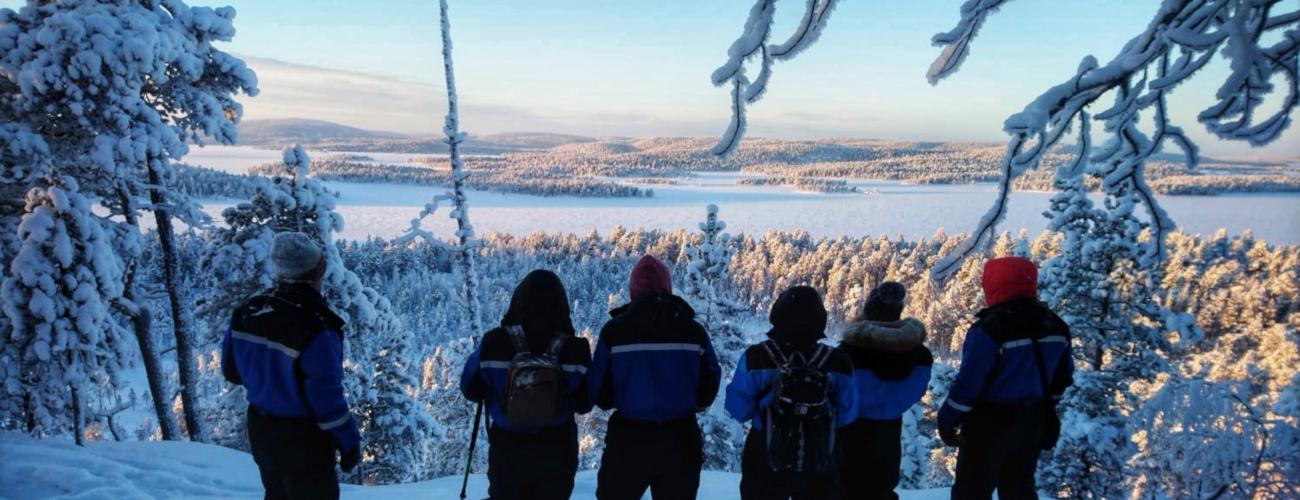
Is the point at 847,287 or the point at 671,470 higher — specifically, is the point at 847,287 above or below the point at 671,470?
below

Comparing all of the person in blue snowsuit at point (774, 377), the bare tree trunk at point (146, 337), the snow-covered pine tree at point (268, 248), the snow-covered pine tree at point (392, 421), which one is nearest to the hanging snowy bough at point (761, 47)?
the person in blue snowsuit at point (774, 377)

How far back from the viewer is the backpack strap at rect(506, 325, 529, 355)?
3.43m

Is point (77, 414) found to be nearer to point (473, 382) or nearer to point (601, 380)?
point (473, 382)

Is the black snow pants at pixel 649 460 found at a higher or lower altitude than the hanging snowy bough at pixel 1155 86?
lower

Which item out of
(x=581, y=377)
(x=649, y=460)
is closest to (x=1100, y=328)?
(x=649, y=460)

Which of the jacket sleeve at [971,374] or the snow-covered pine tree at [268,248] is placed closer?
the jacket sleeve at [971,374]

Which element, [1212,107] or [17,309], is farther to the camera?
[17,309]

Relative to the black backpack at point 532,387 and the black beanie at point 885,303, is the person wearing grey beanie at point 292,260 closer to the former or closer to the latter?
the black backpack at point 532,387

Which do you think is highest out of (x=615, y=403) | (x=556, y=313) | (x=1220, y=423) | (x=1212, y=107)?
(x=1212, y=107)

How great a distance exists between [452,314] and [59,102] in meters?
101

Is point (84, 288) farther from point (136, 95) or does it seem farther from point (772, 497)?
point (772, 497)

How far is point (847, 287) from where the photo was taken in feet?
286

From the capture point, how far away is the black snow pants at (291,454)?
11.4 feet

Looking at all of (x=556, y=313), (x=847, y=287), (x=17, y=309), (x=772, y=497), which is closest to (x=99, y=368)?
(x=17, y=309)
